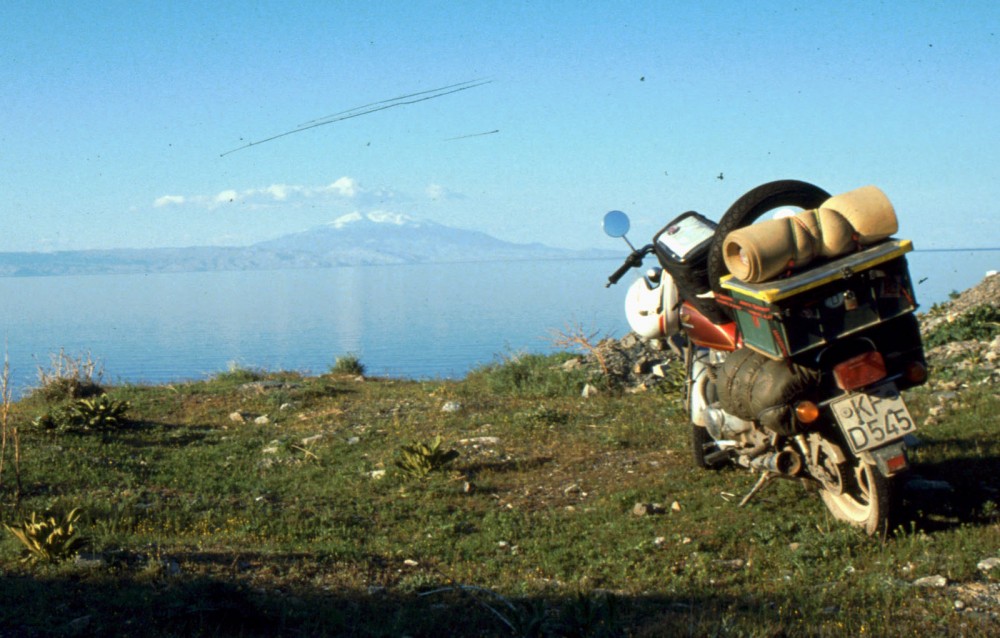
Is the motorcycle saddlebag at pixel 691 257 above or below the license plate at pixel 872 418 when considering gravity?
above

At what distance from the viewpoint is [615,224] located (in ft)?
22.9

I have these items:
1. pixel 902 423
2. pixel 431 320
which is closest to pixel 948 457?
pixel 902 423

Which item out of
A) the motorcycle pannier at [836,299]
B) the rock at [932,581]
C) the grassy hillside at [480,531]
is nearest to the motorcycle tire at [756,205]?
the motorcycle pannier at [836,299]

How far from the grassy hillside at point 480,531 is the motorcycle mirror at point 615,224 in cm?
196

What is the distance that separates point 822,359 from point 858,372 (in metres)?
0.25

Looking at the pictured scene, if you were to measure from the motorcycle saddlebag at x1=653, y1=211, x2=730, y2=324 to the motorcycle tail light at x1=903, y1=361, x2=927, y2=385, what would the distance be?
3.89ft

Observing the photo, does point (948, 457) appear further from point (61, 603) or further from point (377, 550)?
point (61, 603)

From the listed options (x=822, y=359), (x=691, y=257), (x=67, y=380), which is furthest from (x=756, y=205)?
(x=67, y=380)

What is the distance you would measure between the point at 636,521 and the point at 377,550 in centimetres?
176

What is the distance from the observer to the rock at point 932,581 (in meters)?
4.59

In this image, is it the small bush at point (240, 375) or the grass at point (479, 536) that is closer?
the grass at point (479, 536)

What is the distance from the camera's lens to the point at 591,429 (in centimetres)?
956

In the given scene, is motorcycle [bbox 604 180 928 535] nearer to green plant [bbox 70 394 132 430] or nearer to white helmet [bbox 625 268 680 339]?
white helmet [bbox 625 268 680 339]

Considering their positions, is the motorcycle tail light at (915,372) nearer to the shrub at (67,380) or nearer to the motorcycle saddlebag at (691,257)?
the motorcycle saddlebag at (691,257)
